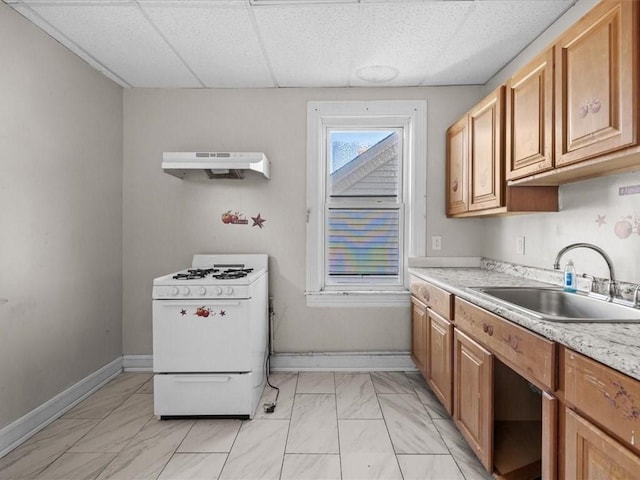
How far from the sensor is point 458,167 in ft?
8.68

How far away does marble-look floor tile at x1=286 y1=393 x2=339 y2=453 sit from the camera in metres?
1.94

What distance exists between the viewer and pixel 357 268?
10.1 ft

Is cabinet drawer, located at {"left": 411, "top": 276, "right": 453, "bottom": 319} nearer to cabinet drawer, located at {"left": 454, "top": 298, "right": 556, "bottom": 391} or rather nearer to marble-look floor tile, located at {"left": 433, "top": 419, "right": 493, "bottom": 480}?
cabinet drawer, located at {"left": 454, "top": 298, "right": 556, "bottom": 391}

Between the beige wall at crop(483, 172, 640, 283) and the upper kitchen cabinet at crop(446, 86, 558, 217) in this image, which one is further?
the upper kitchen cabinet at crop(446, 86, 558, 217)

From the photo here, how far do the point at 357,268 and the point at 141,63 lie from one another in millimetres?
2332

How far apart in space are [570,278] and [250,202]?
7.55 feet

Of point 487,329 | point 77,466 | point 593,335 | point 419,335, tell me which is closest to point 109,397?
point 77,466

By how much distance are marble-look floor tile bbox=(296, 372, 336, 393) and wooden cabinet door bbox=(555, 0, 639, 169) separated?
2121 millimetres

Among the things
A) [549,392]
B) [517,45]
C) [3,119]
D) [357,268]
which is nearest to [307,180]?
[357,268]

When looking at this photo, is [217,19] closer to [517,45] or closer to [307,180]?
[307,180]

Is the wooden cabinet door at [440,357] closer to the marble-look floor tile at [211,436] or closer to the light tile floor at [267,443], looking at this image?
the light tile floor at [267,443]

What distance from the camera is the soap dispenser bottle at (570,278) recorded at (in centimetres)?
181

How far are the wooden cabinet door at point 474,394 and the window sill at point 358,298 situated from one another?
101 centimetres

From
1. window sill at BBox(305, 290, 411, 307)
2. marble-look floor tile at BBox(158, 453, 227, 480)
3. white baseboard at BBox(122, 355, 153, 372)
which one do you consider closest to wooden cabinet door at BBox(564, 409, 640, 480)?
marble-look floor tile at BBox(158, 453, 227, 480)
